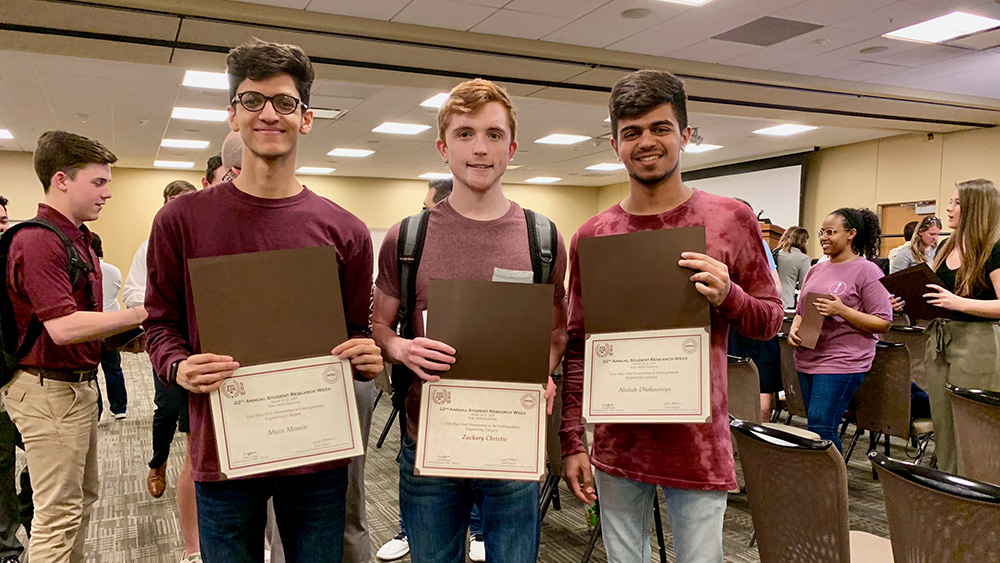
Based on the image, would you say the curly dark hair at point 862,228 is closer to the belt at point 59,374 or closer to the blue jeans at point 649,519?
A: the blue jeans at point 649,519

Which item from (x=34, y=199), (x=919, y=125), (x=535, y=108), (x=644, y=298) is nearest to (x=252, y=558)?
(x=644, y=298)

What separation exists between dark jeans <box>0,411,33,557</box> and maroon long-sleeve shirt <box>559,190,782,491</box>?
8.06 feet

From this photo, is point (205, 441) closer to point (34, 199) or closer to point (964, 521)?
point (964, 521)

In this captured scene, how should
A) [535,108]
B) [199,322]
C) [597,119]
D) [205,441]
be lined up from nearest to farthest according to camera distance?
[199,322], [205,441], [535,108], [597,119]

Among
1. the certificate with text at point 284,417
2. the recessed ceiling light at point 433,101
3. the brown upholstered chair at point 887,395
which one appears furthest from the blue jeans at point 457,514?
the recessed ceiling light at point 433,101

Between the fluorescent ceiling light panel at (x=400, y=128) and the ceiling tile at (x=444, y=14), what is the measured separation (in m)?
3.86

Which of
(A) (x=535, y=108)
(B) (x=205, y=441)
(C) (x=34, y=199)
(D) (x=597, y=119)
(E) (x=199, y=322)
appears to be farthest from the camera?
(C) (x=34, y=199)

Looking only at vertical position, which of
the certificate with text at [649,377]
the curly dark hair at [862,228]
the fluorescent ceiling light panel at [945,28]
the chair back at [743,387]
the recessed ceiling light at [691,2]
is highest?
the fluorescent ceiling light panel at [945,28]

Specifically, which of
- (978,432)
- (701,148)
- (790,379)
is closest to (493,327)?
(978,432)

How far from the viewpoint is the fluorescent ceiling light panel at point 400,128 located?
9.44 m

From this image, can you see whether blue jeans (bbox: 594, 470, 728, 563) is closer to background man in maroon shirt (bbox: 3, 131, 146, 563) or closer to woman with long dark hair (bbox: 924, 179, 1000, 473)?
background man in maroon shirt (bbox: 3, 131, 146, 563)

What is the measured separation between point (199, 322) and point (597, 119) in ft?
28.1

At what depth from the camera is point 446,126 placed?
1461mm

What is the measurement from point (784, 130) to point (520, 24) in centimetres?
632
